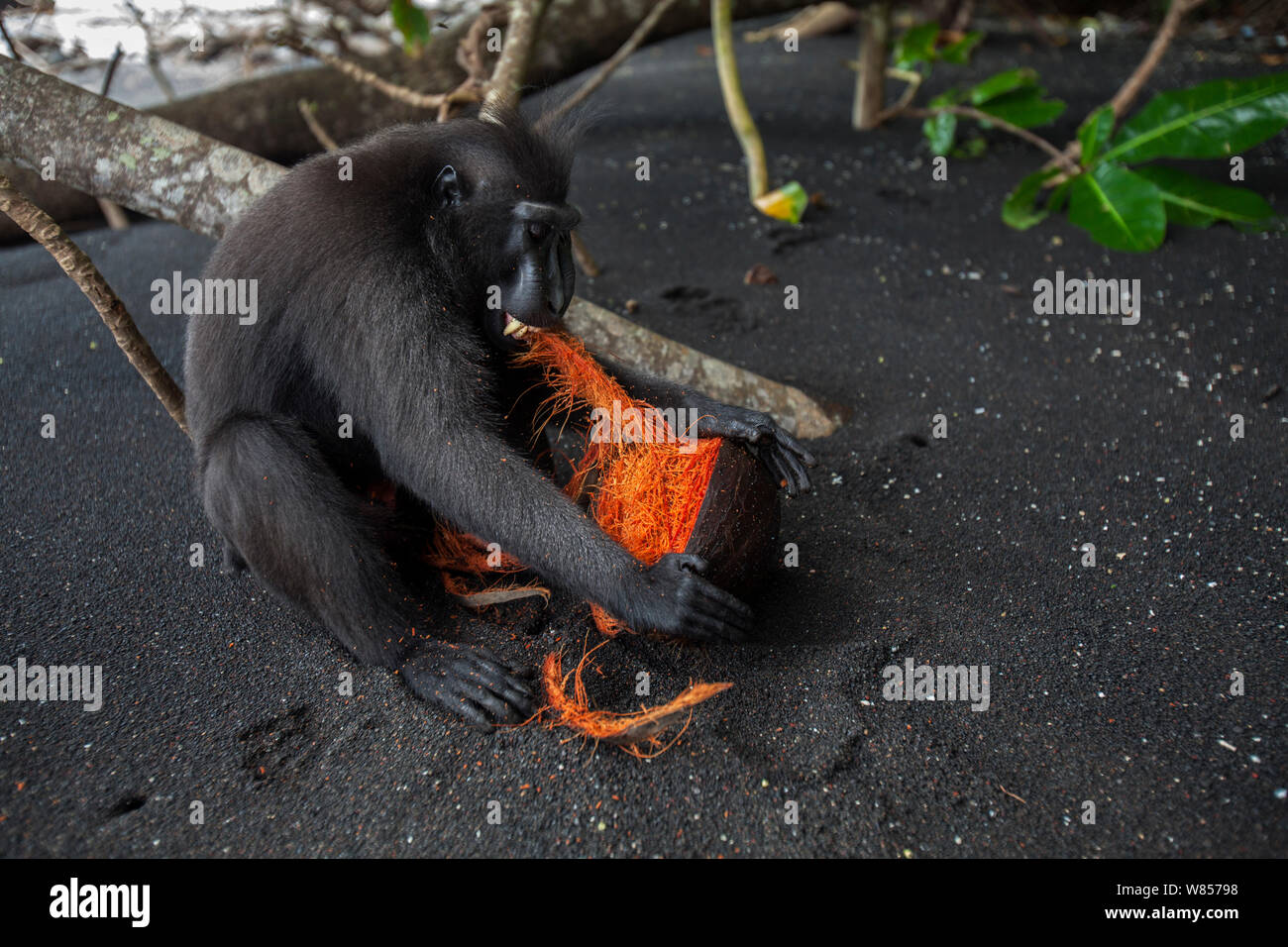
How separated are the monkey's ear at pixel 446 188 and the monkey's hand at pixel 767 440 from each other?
1.09 meters

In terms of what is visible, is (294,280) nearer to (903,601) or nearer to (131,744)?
(131,744)

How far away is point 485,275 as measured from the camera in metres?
2.73

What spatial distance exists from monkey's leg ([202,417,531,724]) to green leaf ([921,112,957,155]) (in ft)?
16.2

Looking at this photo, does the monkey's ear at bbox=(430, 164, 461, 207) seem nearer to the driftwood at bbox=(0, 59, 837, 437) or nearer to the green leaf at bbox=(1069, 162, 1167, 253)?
the driftwood at bbox=(0, 59, 837, 437)

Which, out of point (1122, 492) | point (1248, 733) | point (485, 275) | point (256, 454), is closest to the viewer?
point (1248, 733)

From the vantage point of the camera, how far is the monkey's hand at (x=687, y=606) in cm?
234

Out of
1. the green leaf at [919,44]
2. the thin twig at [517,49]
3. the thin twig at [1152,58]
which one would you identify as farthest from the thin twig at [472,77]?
the thin twig at [1152,58]

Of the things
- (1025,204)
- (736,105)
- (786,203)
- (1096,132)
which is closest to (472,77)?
(736,105)

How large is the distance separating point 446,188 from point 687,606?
152 cm

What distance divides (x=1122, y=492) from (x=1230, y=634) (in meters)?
0.79

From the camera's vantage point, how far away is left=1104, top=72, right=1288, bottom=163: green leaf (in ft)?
15.3

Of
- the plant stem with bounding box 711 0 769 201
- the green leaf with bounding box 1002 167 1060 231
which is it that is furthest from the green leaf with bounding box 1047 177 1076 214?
the plant stem with bounding box 711 0 769 201
